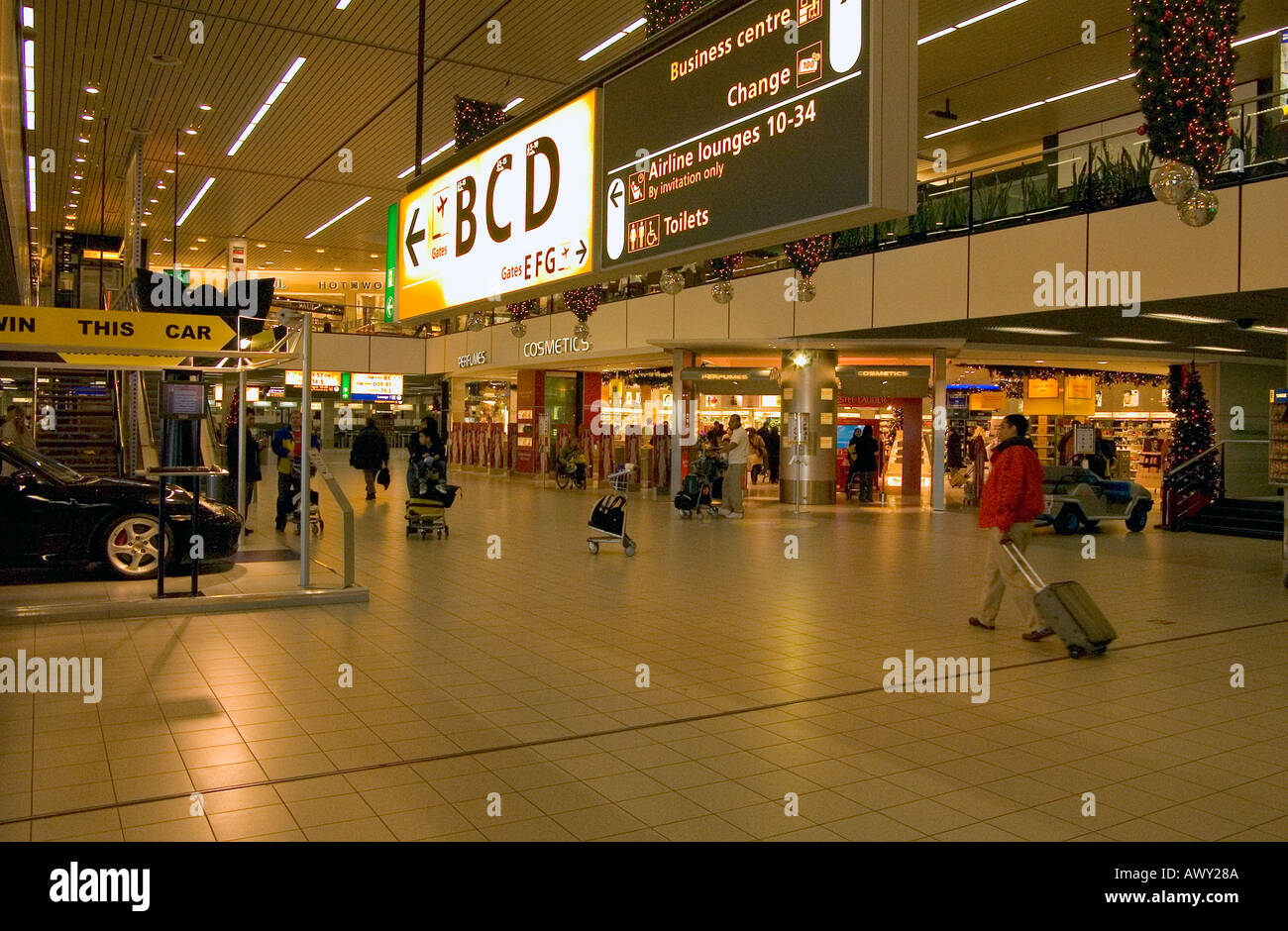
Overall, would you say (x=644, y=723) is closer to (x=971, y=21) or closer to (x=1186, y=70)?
(x=1186, y=70)

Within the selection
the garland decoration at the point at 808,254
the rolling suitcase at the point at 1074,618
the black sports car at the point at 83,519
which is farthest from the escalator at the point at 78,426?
the rolling suitcase at the point at 1074,618

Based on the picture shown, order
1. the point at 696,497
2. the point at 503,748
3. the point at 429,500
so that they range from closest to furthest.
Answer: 1. the point at 503,748
2. the point at 429,500
3. the point at 696,497

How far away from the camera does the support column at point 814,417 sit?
20.7m

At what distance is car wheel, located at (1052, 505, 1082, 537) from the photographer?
650 inches

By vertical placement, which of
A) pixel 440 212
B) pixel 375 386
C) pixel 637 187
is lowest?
pixel 637 187

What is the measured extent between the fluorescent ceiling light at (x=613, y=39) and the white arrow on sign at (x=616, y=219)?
9891 mm

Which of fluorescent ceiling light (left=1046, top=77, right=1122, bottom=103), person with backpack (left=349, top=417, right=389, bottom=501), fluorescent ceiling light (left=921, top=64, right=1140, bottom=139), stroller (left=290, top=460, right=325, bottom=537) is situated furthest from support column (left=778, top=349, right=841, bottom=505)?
stroller (left=290, top=460, right=325, bottom=537)

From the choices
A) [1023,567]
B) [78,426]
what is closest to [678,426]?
[78,426]

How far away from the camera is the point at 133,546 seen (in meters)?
9.31

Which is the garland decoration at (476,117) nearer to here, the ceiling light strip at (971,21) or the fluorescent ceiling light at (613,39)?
the fluorescent ceiling light at (613,39)

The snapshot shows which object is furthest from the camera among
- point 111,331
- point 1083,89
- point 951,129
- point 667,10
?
point 951,129

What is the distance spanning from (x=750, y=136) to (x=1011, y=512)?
4.80m
